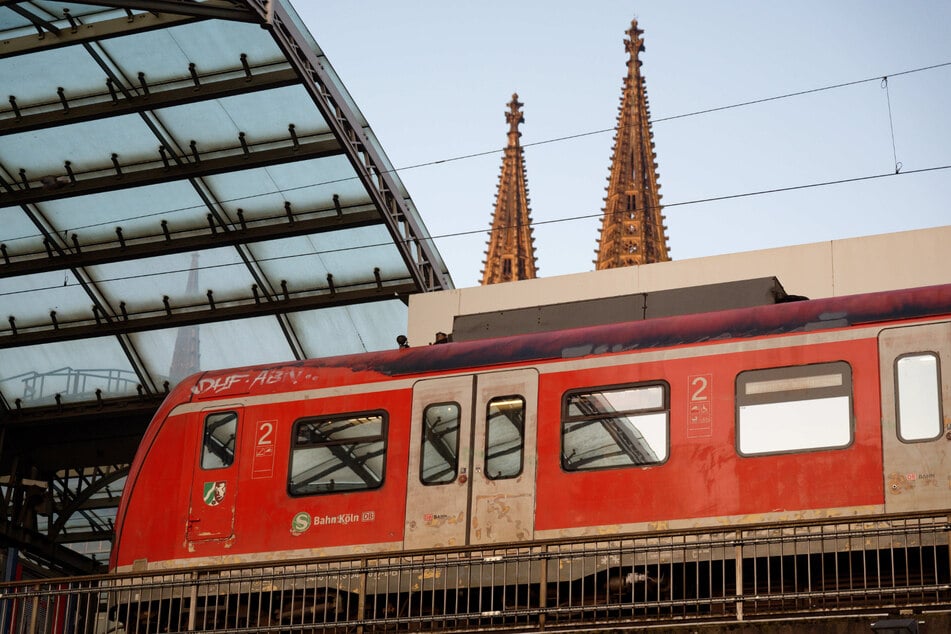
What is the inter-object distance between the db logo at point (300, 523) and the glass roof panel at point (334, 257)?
14240mm

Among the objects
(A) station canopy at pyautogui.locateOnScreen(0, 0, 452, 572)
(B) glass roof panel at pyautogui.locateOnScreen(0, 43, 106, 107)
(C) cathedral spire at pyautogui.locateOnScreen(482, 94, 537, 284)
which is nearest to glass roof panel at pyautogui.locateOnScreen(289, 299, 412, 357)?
(A) station canopy at pyautogui.locateOnScreen(0, 0, 452, 572)

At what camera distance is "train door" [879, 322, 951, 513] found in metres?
16.7

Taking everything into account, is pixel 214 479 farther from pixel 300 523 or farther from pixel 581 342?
pixel 581 342

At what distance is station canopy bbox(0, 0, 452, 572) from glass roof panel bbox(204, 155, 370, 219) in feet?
0.16

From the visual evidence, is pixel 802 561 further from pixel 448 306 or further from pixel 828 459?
pixel 448 306

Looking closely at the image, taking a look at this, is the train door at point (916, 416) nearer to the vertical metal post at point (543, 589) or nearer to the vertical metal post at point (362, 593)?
the vertical metal post at point (543, 589)

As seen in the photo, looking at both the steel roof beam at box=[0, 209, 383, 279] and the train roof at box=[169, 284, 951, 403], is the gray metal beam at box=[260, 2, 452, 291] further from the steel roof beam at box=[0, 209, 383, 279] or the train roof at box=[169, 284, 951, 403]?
the train roof at box=[169, 284, 951, 403]

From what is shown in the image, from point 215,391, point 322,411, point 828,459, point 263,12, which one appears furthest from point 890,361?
point 263,12

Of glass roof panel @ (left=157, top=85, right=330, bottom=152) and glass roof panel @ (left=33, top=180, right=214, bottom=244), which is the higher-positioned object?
glass roof panel @ (left=157, top=85, right=330, bottom=152)

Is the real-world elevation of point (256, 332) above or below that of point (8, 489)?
above

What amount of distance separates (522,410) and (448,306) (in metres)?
8.48

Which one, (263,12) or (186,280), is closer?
(263,12)

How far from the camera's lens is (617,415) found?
18656 millimetres

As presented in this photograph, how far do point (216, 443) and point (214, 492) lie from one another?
723 mm
